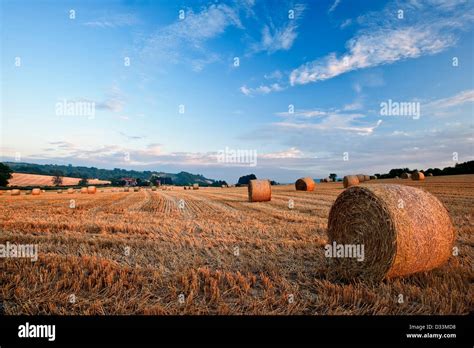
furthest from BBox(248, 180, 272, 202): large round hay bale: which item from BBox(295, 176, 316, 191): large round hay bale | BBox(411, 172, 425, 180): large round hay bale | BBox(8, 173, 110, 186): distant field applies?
BBox(8, 173, 110, 186): distant field

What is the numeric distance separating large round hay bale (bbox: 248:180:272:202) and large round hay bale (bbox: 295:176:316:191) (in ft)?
39.0

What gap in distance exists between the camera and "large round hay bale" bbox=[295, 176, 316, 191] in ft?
105

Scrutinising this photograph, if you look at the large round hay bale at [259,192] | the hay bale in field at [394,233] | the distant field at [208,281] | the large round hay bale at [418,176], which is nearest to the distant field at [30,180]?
the large round hay bale at [259,192]

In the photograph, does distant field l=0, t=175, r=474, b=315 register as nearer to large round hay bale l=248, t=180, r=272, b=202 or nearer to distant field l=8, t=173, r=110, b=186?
large round hay bale l=248, t=180, r=272, b=202

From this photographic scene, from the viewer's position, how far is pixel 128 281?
5059mm

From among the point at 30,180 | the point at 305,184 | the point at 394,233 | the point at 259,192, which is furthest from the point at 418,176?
the point at 30,180

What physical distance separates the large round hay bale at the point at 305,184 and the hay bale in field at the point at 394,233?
2642 cm

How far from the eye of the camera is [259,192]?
2103cm

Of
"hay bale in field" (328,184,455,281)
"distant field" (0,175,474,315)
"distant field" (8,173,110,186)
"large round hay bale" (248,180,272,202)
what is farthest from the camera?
"distant field" (8,173,110,186)

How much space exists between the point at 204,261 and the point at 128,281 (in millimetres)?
1637

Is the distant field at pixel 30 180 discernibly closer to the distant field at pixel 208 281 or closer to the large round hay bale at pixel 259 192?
the large round hay bale at pixel 259 192

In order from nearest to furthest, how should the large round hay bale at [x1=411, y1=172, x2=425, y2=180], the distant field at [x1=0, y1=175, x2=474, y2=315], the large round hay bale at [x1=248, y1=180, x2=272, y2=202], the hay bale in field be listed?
1. the distant field at [x1=0, y1=175, x2=474, y2=315]
2. the hay bale in field
3. the large round hay bale at [x1=248, y1=180, x2=272, y2=202]
4. the large round hay bale at [x1=411, y1=172, x2=425, y2=180]
